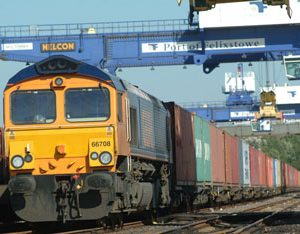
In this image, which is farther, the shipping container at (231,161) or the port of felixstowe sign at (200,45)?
the shipping container at (231,161)

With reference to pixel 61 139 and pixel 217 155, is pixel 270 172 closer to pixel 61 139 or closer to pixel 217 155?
pixel 217 155

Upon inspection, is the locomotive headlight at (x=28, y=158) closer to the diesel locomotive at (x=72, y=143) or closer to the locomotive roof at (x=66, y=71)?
the diesel locomotive at (x=72, y=143)

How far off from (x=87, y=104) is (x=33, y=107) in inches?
41.9

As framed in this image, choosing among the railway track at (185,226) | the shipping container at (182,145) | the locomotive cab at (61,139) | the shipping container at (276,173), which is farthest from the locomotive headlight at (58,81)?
the shipping container at (276,173)

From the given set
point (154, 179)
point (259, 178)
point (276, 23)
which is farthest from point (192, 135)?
point (259, 178)

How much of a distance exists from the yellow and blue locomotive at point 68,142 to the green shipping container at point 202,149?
9377 mm

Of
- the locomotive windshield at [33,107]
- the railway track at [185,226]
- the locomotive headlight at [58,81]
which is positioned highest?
the locomotive headlight at [58,81]

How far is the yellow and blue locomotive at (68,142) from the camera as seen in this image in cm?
1492

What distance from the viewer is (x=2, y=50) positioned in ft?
87.1

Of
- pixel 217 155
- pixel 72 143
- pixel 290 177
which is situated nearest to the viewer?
pixel 72 143

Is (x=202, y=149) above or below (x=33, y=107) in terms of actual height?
below

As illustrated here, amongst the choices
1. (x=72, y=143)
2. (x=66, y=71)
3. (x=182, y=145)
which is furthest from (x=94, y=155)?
(x=182, y=145)

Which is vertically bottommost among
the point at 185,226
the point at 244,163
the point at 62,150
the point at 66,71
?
the point at 185,226

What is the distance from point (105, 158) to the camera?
1507cm
